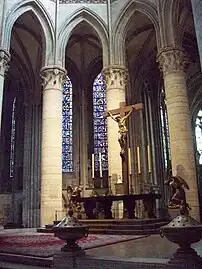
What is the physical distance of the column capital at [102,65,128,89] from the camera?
1423cm

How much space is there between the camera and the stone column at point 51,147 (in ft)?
41.8

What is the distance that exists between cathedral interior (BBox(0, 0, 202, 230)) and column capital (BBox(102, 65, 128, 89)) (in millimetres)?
49

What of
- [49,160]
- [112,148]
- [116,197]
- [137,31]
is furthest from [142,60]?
[116,197]

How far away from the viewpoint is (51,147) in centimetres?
1326

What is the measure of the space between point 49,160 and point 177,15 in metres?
8.72

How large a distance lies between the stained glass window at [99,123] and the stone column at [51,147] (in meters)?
5.57

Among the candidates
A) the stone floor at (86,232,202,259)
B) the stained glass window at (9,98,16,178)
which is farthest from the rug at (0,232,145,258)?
the stained glass window at (9,98,16,178)

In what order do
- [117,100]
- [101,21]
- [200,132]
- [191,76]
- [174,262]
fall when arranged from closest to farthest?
[174,262], [117,100], [101,21], [191,76], [200,132]

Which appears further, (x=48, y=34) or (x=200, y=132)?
(x=200, y=132)

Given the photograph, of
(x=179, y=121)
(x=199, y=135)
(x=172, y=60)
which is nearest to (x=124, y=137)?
(x=179, y=121)

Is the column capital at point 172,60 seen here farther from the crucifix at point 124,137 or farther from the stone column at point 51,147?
the stone column at point 51,147

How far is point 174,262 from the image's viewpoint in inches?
121

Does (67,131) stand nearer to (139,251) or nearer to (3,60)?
(3,60)

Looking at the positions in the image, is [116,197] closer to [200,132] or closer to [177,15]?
[177,15]
